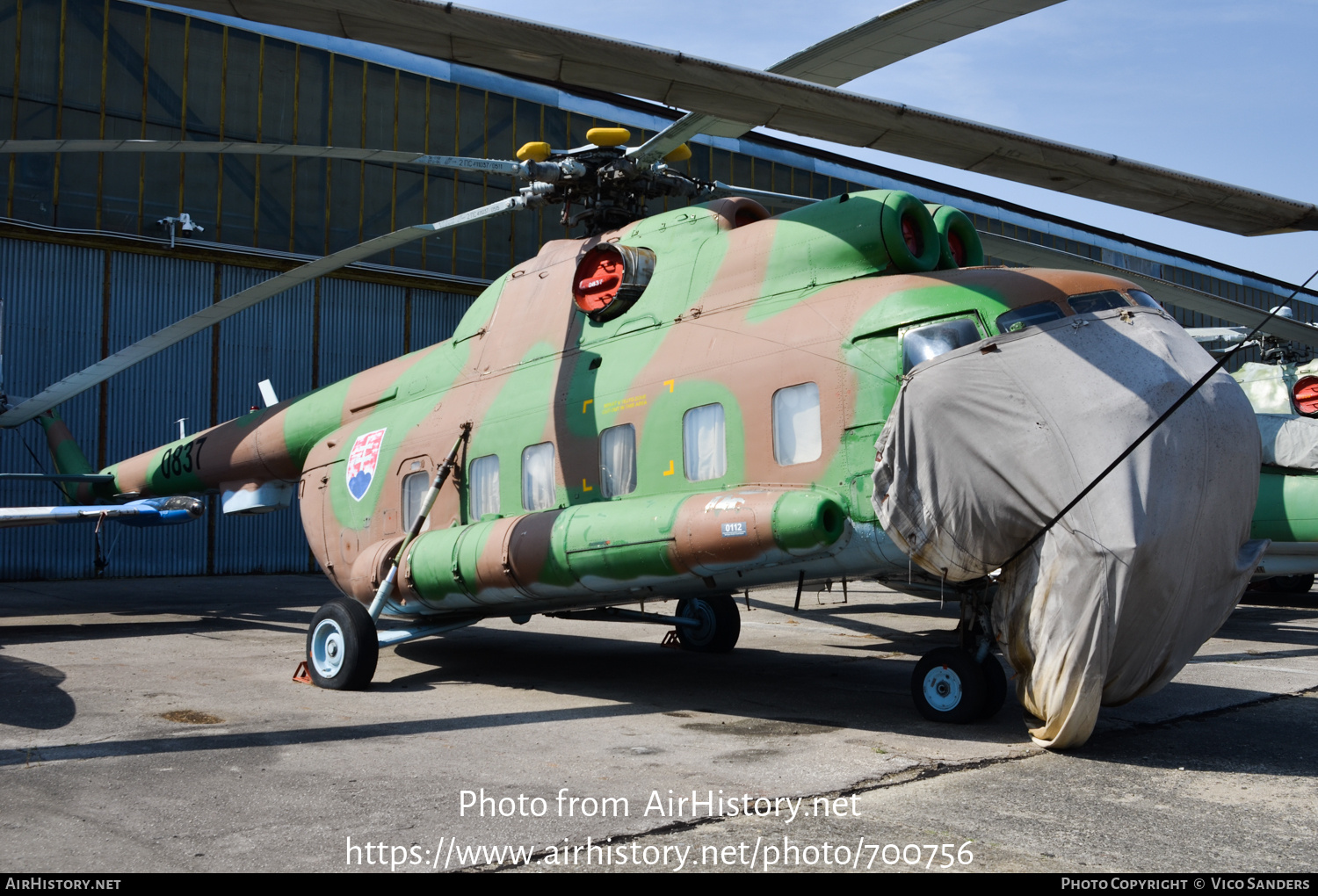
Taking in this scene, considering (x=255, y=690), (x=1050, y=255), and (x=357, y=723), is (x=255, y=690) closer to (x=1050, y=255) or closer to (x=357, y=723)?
(x=357, y=723)

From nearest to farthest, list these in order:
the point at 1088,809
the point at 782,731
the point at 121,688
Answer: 1. the point at 1088,809
2. the point at 782,731
3. the point at 121,688

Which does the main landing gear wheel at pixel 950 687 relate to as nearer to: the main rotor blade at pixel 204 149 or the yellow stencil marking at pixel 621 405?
the yellow stencil marking at pixel 621 405

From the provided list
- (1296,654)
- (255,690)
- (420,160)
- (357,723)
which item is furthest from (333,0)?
(1296,654)

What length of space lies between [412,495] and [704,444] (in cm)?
383

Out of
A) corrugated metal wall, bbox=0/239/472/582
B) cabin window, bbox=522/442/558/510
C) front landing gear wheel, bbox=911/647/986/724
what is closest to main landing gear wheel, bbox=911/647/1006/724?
front landing gear wheel, bbox=911/647/986/724

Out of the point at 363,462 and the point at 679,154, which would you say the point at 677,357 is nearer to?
the point at 679,154

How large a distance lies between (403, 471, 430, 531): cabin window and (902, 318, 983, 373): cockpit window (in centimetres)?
537

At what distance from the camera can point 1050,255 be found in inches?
350

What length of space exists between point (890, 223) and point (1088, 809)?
13.7 feet

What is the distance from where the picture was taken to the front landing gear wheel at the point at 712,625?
11789mm

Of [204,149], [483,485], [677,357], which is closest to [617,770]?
[677,357]

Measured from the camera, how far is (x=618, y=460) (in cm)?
866

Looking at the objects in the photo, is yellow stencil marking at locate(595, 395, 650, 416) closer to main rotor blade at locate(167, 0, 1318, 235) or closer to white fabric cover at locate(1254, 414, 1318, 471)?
main rotor blade at locate(167, 0, 1318, 235)

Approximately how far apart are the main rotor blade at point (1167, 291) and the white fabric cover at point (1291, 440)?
762cm
